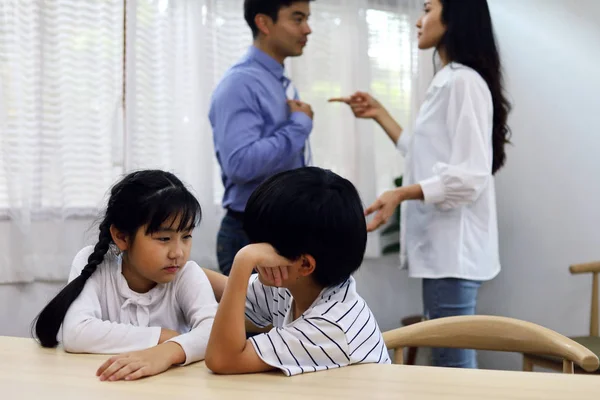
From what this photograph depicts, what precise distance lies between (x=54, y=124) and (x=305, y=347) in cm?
207

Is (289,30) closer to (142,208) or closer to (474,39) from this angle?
(474,39)

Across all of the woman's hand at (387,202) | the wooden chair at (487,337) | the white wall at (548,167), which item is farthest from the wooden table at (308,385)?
the white wall at (548,167)

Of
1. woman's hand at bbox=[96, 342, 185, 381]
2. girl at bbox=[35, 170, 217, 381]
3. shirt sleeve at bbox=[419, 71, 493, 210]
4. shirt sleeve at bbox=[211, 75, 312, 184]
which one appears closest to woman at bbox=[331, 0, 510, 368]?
shirt sleeve at bbox=[419, 71, 493, 210]

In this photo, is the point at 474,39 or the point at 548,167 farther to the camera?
the point at 548,167

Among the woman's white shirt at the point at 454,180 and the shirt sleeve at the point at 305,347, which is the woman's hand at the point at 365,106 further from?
the shirt sleeve at the point at 305,347

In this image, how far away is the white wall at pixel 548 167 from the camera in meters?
3.09

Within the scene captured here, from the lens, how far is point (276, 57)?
227cm

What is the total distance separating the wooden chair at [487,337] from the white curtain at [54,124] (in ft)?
5.91

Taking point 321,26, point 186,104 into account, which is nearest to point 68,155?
point 186,104

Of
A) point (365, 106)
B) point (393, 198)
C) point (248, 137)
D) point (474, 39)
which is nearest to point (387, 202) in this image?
point (393, 198)

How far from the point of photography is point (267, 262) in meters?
1.05

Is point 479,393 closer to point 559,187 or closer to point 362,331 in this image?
point 362,331

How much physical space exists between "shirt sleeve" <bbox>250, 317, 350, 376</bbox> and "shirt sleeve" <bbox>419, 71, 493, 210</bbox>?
1096 mm

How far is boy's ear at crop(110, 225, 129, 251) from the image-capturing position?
1.37m
